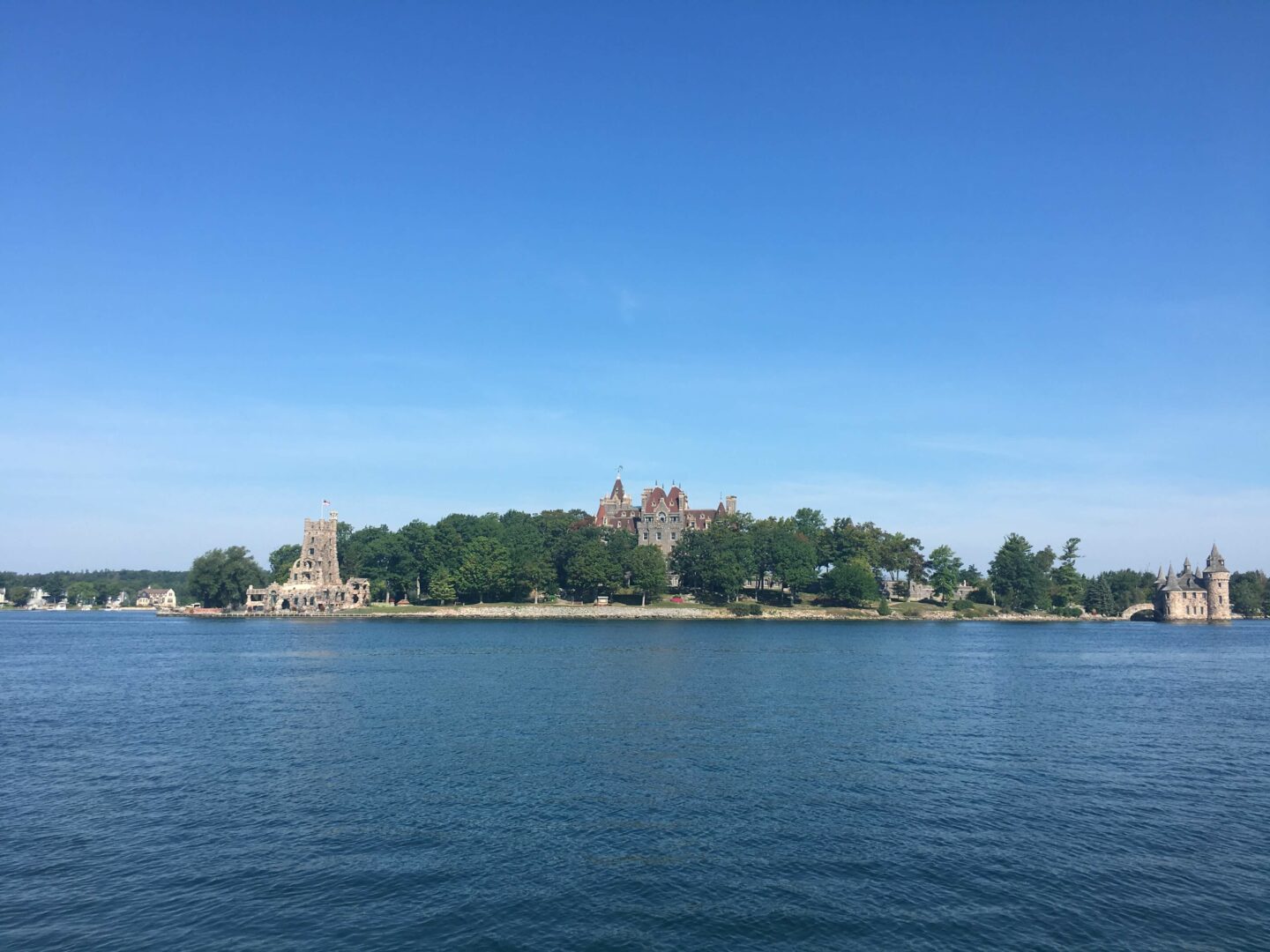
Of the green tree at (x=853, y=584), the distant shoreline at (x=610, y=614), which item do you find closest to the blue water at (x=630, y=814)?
the distant shoreline at (x=610, y=614)

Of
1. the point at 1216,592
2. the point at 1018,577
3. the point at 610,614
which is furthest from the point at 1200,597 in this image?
the point at 610,614

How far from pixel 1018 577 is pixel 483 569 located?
392ft

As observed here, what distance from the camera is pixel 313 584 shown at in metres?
176

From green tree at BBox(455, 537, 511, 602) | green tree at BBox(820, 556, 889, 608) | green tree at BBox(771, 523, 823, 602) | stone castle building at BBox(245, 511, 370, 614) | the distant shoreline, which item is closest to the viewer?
the distant shoreline

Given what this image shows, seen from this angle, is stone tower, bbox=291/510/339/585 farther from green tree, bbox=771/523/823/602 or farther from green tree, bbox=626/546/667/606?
green tree, bbox=771/523/823/602

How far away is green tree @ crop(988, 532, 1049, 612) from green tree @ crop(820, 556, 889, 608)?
37873 millimetres

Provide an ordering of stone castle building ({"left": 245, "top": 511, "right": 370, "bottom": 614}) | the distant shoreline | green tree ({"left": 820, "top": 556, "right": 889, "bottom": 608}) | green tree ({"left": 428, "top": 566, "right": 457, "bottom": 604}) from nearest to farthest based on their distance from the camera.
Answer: the distant shoreline, green tree ({"left": 428, "top": 566, "right": 457, "bottom": 604}), green tree ({"left": 820, "top": 556, "right": 889, "bottom": 608}), stone castle building ({"left": 245, "top": 511, "right": 370, "bottom": 614})

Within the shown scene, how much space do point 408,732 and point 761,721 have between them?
20.4 meters

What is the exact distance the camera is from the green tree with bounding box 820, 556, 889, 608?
168000mm

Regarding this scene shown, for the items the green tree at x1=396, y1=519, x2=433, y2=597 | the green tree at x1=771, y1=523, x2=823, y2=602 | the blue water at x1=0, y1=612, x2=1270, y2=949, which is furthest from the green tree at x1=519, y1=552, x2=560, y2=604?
the blue water at x1=0, y1=612, x2=1270, y2=949

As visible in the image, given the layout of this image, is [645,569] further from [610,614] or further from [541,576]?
[541,576]

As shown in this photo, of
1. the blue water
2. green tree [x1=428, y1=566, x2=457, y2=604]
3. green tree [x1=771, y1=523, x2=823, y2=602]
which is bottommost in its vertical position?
the blue water

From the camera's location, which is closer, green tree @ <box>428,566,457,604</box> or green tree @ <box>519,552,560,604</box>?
green tree @ <box>428,566,457,604</box>

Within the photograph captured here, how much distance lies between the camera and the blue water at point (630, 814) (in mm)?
22484
